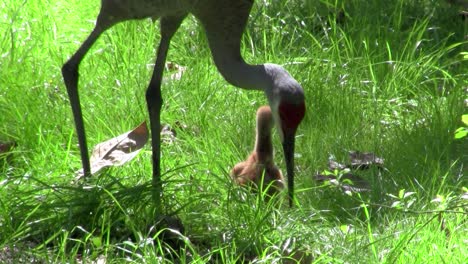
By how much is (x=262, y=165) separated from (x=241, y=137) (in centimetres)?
68

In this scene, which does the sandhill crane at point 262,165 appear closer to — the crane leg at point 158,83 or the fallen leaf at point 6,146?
the crane leg at point 158,83

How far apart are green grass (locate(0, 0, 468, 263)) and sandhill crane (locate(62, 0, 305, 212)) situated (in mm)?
284

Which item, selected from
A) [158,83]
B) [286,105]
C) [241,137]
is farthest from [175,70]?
[286,105]

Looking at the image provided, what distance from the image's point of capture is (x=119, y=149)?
537cm

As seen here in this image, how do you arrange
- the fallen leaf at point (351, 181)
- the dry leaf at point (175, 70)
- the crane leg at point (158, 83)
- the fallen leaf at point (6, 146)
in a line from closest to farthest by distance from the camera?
the fallen leaf at point (351, 181) → the crane leg at point (158, 83) → the fallen leaf at point (6, 146) → the dry leaf at point (175, 70)

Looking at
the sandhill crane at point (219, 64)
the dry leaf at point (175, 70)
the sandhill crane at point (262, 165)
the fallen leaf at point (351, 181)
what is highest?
the sandhill crane at point (219, 64)

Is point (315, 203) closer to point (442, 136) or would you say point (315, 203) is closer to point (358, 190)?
point (358, 190)

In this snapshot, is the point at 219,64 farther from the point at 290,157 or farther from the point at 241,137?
the point at 241,137

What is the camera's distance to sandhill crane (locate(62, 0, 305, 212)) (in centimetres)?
500

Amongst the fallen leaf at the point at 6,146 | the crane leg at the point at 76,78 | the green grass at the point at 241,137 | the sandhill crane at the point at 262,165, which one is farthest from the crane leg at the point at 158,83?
the fallen leaf at the point at 6,146

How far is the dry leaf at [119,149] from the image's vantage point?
17.2 ft

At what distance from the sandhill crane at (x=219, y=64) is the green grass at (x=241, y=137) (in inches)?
11.2

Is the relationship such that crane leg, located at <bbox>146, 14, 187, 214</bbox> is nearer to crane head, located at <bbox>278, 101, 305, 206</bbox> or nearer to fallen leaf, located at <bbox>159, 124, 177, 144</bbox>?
fallen leaf, located at <bbox>159, 124, 177, 144</bbox>

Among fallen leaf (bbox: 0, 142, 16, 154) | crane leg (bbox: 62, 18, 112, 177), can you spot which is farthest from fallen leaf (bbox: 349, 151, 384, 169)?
fallen leaf (bbox: 0, 142, 16, 154)
